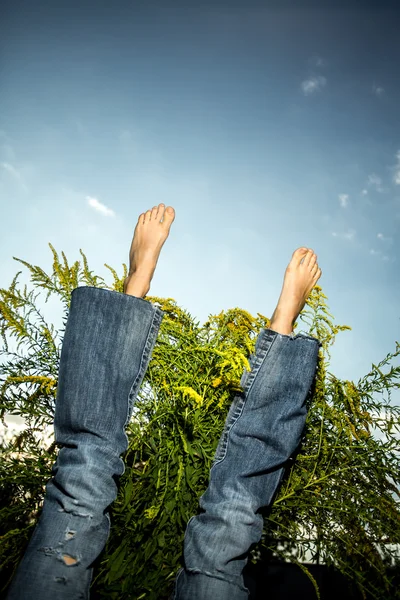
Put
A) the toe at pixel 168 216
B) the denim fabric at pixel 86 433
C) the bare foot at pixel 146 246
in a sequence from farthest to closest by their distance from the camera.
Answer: the toe at pixel 168 216 → the bare foot at pixel 146 246 → the denim fabric at pixel 86 433

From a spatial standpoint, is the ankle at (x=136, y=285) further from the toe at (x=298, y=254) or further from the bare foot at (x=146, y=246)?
the toe at (x=298, y=254)

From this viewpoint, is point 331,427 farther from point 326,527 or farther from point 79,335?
point 79,335

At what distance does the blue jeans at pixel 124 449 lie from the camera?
0.94 meters

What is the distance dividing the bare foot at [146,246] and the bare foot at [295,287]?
0.58 m

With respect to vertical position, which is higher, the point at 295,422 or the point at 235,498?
the point at 295,422

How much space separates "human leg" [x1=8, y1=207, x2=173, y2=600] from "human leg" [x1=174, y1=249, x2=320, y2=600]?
296 millimetres

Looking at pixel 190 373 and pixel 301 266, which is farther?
pixel 301 266

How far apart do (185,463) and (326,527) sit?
0.57 m

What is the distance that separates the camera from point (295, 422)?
1.14 m

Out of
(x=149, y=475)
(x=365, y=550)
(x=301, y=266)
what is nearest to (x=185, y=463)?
(x=149, y=475)

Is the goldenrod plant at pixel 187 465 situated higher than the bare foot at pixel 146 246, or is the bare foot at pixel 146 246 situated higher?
the bare foot at pixel 146 246

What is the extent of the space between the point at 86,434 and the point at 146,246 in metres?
0.92

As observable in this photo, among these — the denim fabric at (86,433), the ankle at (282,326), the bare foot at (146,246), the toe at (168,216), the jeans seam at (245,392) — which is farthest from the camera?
the toe at (168,216)

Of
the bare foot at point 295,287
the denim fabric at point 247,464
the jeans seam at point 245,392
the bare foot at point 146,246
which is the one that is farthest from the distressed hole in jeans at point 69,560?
the bare foot at point 295,287
